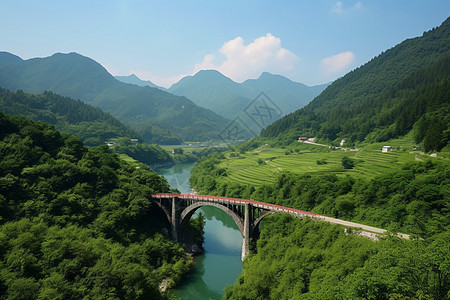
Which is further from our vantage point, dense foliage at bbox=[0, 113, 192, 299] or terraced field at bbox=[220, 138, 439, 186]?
terraced field at bbox=[220, 138, 439, 186]

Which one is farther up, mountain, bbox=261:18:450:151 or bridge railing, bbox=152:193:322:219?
mountain, bbox=261:18:450:151

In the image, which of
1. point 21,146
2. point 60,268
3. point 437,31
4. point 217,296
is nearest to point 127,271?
point 60,268

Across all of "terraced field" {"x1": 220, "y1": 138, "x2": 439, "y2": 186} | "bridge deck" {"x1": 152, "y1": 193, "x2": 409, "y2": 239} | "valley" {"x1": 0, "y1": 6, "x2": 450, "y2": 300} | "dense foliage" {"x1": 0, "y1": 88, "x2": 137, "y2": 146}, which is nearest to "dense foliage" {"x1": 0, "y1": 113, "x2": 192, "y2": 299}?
"valley" {"x1": 0, "y1": 6, "x2": 450, "y2": 300}

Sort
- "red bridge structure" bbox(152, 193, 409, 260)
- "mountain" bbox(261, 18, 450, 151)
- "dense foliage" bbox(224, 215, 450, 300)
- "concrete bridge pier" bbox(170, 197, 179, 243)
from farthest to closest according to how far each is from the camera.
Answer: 1. "mountain" bbox(261, 18, 450, 151)
2. "concrete bridge pier" bbox(170, 197, 179, 243)
3. "red bridge structure" bbox(152, 193, 409, 260)
4. "dense foliage" bbox(224, 215, 450, 300)

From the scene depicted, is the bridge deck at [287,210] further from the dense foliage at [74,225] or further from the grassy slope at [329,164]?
the grassy slope at [329,164]

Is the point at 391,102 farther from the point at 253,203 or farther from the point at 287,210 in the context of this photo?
the point at 253,203

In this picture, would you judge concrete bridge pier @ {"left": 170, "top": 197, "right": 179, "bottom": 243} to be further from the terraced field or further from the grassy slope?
the grassy slope

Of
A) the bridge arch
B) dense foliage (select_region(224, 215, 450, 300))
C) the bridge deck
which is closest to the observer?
dense foliage (select_region(224, 215, 450, 300))

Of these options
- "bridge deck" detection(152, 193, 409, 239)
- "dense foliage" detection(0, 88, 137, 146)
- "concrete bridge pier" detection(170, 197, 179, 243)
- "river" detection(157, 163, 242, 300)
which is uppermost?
"dense foliage" detection(0, 88, 137, 146)

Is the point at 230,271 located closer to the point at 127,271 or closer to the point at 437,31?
the point at 127,271
